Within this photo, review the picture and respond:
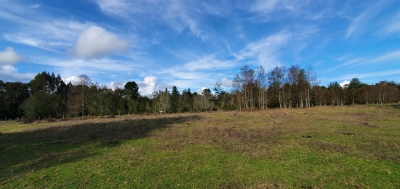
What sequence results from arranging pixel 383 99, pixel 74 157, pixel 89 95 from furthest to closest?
pixel 383 99 → pixel 89 95 → pixel 74 157

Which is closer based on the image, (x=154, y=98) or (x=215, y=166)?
(x=215, y=166)

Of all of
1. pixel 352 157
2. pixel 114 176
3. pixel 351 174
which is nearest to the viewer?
pixel 351 174

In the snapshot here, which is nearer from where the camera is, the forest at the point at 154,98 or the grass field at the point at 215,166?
the grass field at the point at 215,166

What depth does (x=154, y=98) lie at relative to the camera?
223 feet

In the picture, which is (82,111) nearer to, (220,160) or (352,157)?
(220,160)

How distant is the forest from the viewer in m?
51.3

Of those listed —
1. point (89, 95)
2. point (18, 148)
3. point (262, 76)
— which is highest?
point (262, 76)

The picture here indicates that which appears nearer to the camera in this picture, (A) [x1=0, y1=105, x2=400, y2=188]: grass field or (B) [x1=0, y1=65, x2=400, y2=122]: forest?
(A) [x1=0, y1=105, x2=400, y2=188]: grass field

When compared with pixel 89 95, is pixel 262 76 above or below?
above

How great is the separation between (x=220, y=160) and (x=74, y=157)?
6.94m

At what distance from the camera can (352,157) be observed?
27.0ft

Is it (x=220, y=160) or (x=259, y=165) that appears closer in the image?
(x=259, y=165)

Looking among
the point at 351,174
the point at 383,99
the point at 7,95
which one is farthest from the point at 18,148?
the point at 383,99

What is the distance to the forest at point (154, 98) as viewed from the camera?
5127 centimetres
